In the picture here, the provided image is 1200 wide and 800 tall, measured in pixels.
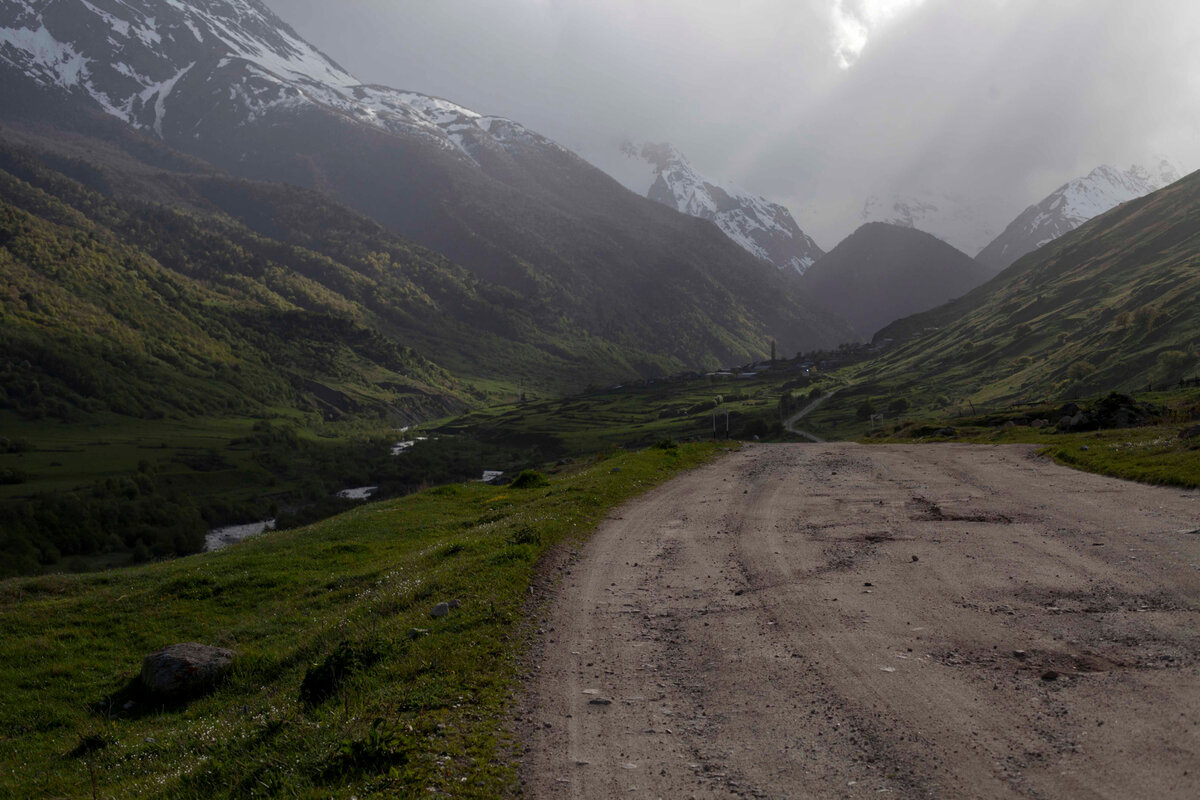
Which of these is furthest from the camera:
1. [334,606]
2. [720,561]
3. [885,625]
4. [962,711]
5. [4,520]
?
[4,520]

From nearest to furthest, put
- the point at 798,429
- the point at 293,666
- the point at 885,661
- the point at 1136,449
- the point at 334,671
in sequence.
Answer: the point at 885,661
the point at 334,671
the point at 293,666
the point at 1136,449
the point at 798,429

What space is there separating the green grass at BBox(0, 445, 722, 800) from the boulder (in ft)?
1.41

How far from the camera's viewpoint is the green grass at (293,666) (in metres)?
9.05

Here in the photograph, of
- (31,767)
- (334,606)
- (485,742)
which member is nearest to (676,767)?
(485,742)

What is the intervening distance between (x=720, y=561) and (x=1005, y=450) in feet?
103

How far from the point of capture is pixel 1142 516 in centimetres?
1958

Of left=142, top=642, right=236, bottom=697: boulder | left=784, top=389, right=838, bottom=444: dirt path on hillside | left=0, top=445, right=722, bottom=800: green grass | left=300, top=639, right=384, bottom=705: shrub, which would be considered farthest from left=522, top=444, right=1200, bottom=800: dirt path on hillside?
left=784, top=389, right=838, bottom=444: dirt path on hillside

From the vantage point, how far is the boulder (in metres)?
15.6

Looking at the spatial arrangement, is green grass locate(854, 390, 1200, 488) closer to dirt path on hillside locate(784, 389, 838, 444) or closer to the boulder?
the boulder

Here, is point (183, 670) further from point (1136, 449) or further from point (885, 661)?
point (1136, 449)

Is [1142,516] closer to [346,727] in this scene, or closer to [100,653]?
[346,727]

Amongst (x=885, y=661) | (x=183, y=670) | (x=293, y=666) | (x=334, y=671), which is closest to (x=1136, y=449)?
(x=885, y=661)

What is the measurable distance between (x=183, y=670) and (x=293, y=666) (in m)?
2.82

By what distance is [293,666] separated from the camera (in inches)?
599
